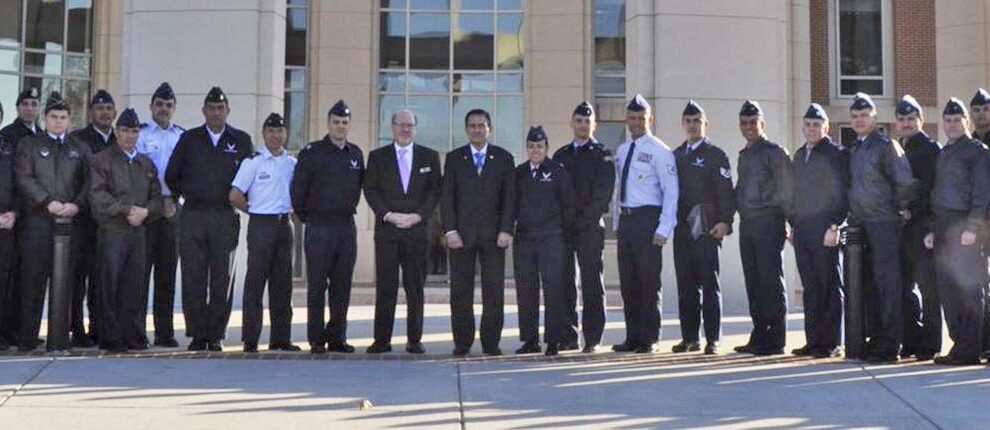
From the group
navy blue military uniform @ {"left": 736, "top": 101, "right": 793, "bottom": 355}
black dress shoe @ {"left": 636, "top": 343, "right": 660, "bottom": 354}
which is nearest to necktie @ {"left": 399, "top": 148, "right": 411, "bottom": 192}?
black dress shoe @ {"left": 636, "top": 343, "right": 660, "bottom": 354}

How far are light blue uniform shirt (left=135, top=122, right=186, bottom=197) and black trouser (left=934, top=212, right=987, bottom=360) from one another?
6319 millimetres

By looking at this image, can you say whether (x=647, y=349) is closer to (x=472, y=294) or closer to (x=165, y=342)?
(x=472, y=294)

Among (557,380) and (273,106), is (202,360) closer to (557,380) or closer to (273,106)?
(557,380)

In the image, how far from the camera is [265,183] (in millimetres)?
9875

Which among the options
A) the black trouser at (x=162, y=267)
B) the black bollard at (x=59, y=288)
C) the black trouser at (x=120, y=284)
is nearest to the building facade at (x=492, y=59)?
the black trouser at (x=162, y=267)

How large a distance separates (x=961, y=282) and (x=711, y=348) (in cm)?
203

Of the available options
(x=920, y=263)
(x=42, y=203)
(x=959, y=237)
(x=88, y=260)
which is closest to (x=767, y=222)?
(x=920, y=263)

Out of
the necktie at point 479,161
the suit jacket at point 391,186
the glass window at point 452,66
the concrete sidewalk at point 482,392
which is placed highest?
the glass window at point 452,66

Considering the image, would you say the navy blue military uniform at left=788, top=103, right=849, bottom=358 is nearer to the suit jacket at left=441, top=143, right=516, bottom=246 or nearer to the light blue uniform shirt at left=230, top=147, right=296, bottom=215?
the suit jacket at left=441, top=143, right=516, bottom=246

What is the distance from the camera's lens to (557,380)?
839 centimetres

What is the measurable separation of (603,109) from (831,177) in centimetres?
1639

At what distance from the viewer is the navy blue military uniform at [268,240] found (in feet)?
32.4

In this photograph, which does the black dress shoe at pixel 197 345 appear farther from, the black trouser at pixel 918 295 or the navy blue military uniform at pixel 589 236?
the black trouser at pixel 918 295

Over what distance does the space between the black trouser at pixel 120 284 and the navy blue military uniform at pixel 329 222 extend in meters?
1.34
